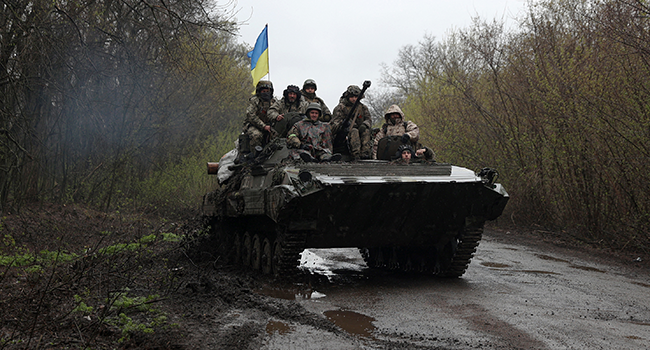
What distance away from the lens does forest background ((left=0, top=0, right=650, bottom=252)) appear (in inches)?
403

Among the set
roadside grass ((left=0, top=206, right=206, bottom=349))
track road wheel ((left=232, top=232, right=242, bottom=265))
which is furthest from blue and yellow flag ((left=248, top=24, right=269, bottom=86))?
roadside grass ((left=0, top=206, right=206, bottom=349))

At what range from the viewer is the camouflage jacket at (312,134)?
9.81 metres

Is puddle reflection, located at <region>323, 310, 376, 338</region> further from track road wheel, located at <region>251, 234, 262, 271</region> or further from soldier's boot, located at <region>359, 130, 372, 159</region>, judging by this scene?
soldier's boot, located at <region>359, 130, 372, 159</region>

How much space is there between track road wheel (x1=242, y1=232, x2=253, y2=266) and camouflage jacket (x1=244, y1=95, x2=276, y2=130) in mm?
2204

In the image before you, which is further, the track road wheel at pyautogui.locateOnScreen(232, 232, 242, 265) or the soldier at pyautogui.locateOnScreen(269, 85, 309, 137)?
the soldier at pyautogui.locateOnScreen(269, 85, 309, 137)

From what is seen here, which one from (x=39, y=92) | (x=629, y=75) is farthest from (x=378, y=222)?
(x=39, y=92)

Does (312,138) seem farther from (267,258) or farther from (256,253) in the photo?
(267,258)

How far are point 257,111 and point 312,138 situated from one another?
7.29 feet

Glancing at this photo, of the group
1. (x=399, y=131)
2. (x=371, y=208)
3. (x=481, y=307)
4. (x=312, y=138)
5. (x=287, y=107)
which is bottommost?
(x=481, y=307)

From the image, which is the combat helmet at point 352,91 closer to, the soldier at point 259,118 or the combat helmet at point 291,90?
the combat helmet at point 291,90

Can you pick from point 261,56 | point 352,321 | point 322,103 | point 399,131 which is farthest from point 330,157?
point 261,56

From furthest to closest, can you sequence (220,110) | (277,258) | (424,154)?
(220,110), (424,154), (277,258)

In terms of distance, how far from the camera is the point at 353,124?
1076 cm

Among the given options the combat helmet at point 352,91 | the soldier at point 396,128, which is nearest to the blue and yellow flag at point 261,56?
the combat helmet at point 352,91
